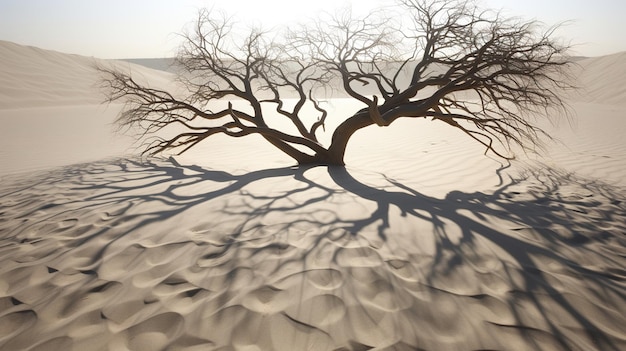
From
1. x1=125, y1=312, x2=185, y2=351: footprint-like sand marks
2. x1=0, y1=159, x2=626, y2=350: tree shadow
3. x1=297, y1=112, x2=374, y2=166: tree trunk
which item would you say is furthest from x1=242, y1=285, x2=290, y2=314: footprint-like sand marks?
x1=297, y1=112, x2=374, y2=166: tree trunk

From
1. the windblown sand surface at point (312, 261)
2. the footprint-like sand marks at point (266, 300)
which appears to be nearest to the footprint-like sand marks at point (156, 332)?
the windblown sand surface at point (312, 261)

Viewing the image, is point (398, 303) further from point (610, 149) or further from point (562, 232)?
point (610, 149)

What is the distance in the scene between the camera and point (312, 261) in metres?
2.07

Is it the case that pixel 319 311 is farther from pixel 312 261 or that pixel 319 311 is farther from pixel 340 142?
pixel 340 142

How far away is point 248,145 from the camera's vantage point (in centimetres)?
836

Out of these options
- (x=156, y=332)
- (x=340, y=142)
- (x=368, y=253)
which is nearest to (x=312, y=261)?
(x=368, y=253)

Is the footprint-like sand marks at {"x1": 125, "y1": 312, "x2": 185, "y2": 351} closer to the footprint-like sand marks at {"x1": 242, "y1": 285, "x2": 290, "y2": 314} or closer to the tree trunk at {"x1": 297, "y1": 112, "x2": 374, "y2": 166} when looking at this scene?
the footprint-like sand marks at {"x1": 242, "y1": 285, "x2": 290, "y2": 314}

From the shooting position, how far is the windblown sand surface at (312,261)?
148 centimetres

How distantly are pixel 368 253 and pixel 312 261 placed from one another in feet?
1.33

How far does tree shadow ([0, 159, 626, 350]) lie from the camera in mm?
1521

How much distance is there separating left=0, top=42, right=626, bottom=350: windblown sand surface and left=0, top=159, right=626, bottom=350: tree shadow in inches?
0.5

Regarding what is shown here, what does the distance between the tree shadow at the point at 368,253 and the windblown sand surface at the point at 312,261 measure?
0.04ft

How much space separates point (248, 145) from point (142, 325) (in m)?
7.08

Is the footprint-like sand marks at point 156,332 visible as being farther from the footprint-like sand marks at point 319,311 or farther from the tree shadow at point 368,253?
the footprint-like sand marks at point 319,311
